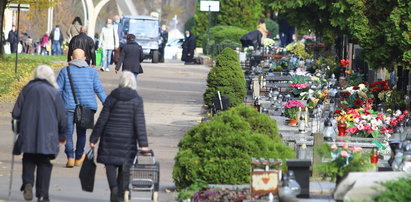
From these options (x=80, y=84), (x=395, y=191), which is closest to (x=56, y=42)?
(x=80, y=84)

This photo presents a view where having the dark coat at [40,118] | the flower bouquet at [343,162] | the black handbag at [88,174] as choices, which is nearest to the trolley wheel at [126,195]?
the black handbag at [88,174]

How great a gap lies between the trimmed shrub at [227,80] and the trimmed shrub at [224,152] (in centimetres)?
1083

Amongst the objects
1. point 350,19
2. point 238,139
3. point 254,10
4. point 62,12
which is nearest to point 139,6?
point 62,12

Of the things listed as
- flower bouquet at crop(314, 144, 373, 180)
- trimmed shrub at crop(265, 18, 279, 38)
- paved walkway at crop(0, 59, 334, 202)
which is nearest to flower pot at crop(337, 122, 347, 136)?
paved walkway at crop(0, 59, 334, 202)

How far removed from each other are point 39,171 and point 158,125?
1047 centimetres

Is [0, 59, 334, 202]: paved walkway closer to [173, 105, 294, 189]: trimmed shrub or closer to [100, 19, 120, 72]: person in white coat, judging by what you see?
[173, 105, 294, 189]: trimmed shrub

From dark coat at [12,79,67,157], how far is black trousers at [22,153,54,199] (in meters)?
0.18

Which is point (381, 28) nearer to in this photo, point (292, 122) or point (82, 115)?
point (292, 122)

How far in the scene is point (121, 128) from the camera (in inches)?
487

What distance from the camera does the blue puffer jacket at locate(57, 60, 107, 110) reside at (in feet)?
51.2

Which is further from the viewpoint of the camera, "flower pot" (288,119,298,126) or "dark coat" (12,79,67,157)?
"flower pot" (288,119,298,126)

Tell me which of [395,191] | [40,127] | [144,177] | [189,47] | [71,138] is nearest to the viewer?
[395,191]

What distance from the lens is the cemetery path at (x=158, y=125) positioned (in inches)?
549

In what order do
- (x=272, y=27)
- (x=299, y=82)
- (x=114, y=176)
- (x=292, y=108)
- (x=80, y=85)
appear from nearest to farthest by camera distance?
(x=114, y=176)
(x=80, y=85)
(x=292, y=108)
(x=299, y=82)
(x=272, y=27)
